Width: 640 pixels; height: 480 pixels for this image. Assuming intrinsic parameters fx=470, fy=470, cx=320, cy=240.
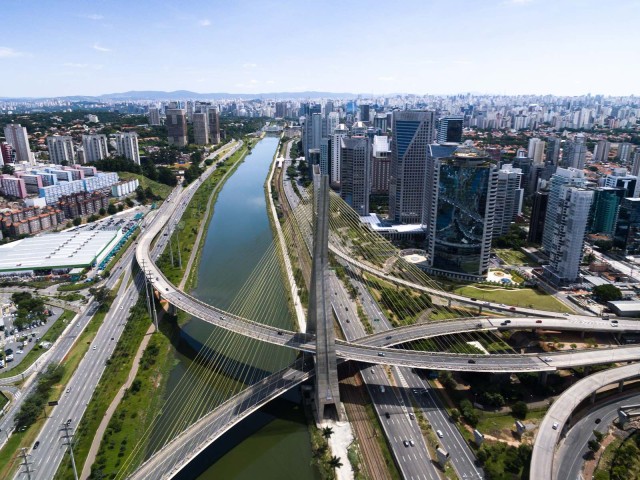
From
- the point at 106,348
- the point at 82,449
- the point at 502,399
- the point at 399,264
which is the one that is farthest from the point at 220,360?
the point at 399,264

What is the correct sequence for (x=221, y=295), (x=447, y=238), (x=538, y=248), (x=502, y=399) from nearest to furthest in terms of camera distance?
1. (x=502, y=399)
2. (x=221, y=295)
3. (x=447, y=238)
4. (x=538, y=248)

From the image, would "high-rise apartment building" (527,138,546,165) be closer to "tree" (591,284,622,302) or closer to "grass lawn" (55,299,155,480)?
"tree" (591,284,622,302)

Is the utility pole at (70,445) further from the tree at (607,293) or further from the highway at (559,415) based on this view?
the tree at (607,293)

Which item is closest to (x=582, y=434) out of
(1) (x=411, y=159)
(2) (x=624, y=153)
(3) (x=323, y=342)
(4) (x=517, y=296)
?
(3) (x=323, y=342)

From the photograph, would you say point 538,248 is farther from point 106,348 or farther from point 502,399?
point 106,348

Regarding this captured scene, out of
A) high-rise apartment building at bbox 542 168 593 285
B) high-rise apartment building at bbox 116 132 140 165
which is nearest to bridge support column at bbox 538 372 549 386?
high-rise apartment building at bbox 542 168 593 285

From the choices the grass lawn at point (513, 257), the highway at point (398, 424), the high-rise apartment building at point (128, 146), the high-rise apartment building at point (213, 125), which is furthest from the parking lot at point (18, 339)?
the high-rise apartment building at point (213, 125)

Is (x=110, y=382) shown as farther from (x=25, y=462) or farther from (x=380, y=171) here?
(x=380, y=171)
